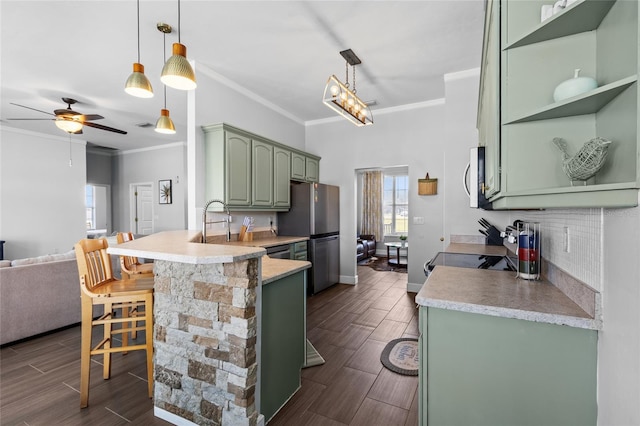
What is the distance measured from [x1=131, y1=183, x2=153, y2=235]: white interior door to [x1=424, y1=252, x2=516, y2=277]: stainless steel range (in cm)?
729

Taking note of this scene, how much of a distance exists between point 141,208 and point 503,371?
8477 millimetres

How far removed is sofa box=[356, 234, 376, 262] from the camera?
272 inches

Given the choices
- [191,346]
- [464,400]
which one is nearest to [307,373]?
[191,346]

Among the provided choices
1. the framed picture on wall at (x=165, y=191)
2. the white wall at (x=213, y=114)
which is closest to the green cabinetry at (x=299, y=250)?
the white wall at (x=213, y=114)

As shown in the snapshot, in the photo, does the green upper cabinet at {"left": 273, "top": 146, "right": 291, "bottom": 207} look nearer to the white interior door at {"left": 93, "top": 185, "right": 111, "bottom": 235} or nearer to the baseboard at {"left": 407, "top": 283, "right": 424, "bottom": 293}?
the baseboard at {"left": 407, "top": 283, "right": 424, "bottom": 293}

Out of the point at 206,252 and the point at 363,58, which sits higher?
the point at 363,58

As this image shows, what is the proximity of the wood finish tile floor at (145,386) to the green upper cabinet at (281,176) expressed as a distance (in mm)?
1943

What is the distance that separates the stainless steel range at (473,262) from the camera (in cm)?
212

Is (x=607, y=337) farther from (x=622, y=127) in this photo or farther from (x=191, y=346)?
(x=191, y=346)

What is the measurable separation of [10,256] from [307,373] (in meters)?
6.56

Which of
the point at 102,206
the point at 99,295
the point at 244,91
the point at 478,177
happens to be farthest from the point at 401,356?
the point at 102,206

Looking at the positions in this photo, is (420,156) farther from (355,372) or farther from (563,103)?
(563,103)

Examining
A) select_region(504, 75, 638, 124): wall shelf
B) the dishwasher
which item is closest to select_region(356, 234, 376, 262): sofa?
the dishwasher

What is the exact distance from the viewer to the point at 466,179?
3.52 metres
